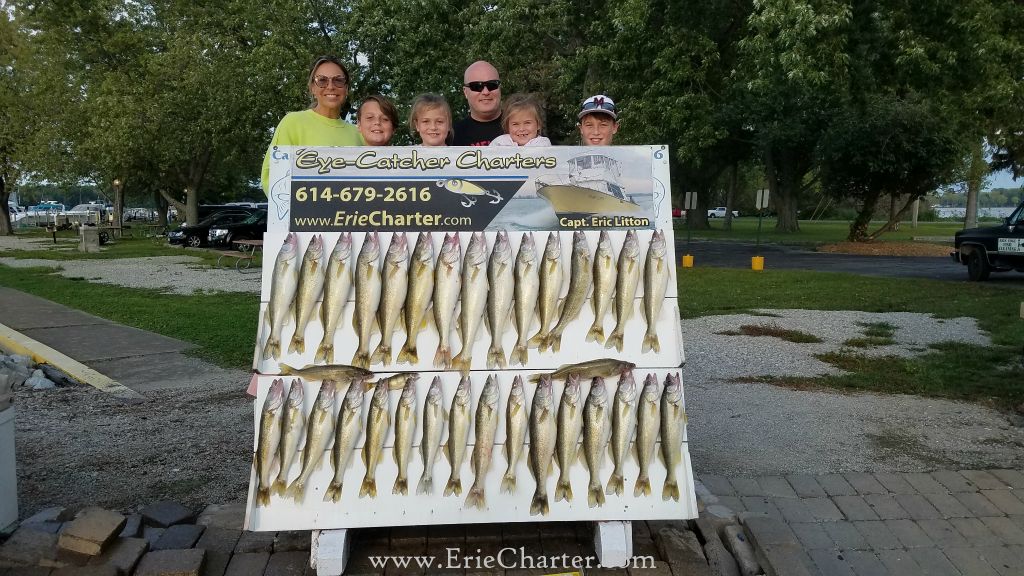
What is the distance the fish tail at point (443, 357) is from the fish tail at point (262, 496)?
0.91m

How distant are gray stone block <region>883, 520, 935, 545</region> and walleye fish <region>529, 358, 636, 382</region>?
1767mm

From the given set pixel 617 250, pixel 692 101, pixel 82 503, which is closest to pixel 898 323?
pixel 692 101

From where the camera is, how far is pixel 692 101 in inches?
610

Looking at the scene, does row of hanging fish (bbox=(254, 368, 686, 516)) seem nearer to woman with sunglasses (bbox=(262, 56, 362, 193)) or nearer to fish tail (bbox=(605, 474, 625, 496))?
fish tail (bbox=(605, 474, 625, 496))

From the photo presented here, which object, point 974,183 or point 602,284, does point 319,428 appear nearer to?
point 602,284

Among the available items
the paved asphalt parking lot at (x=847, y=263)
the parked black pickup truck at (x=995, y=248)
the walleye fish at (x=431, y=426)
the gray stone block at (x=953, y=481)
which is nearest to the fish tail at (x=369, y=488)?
the walleye fish at (x=431, y=426)

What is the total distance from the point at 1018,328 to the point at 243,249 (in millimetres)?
22430

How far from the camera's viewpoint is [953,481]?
4.45 m

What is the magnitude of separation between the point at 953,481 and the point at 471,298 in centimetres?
326

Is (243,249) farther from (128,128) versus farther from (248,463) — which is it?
(248,463)

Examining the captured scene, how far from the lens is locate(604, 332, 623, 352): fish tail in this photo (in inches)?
129

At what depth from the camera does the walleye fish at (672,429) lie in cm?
329

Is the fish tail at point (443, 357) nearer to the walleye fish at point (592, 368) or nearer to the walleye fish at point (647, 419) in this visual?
the walleye fish at point (592, 368)

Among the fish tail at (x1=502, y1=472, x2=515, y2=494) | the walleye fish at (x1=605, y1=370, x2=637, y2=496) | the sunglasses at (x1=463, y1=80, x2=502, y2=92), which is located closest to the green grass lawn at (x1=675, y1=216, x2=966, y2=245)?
the sunglasses at (x1=463, y1=80, x2=502, y2=92)
